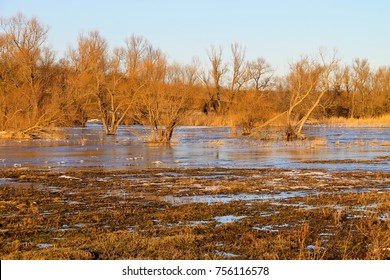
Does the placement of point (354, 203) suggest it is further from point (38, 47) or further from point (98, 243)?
point (38, 47)

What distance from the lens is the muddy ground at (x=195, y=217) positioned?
8.67m

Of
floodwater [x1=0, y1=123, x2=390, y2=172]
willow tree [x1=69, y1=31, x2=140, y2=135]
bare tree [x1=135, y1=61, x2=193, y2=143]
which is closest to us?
floodwater [x1=0, y1=123, x2=390, y2=172]

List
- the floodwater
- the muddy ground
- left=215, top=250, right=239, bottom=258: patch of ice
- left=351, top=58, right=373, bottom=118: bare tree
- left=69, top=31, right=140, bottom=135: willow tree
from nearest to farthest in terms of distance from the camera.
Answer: left=215, top=250, right=239, bottom=258: patch of ice, the muddy ground, the floodwater, left=69, top=31, right=140, bottom=135: willow tree, left=351, top=58, right=373, bottom=118: bare tree

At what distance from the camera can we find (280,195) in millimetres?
14203

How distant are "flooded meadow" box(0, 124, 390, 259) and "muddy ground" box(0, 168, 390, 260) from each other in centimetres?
2

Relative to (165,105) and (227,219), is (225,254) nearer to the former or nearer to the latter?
(227,219)

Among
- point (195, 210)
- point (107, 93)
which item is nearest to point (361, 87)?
point (107, 93)

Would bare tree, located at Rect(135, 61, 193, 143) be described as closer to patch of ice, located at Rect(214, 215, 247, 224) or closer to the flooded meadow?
the flooded meadow

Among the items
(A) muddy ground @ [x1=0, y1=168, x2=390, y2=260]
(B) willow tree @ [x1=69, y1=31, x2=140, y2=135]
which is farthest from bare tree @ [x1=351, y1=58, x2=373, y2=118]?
(A) muddy ground @ [x1=0, y1=168, x2=390, y2=260]

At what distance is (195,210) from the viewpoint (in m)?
11.9

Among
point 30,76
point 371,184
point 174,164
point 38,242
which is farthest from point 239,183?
point 30,76

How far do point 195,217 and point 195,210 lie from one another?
0.67m

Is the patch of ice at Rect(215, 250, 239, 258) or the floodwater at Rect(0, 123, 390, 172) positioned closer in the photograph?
the patch of ice at Rect(215, 250, 239, 258)

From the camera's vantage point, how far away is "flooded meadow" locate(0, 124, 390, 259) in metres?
8.76
